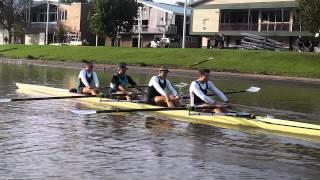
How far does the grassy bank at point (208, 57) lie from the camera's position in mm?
48938

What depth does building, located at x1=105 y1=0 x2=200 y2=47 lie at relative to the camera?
295 ft

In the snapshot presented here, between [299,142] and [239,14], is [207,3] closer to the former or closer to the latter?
[239,14]

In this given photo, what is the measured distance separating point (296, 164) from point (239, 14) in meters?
66.4

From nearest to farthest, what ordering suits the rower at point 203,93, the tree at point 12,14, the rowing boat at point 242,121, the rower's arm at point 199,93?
the rowing boat at point 242,121 < the rower at point 203,93 < the rower's arm at point 199,93 < the tree at point 12,14

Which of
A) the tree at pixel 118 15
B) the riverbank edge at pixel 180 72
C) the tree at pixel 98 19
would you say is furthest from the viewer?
the tree at pixel 118 15

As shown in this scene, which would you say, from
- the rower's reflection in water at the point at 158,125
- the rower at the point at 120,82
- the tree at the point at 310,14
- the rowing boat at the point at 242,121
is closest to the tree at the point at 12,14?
the tree at the point at 310,14

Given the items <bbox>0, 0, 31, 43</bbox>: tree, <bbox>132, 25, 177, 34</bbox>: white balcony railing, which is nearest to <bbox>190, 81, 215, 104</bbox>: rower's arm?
<bbox>132, 25, 177, 34</bbox>: white balcony railing

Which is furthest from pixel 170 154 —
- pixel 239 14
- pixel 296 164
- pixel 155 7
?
pixel 155 7

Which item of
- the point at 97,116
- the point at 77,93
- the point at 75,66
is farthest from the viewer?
the point at 75,66

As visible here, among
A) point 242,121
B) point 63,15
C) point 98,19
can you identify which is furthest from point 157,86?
point 63,15

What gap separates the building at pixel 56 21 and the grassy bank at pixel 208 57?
2777 cm

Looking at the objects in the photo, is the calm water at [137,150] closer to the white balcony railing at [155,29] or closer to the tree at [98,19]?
the tree at [98,19]

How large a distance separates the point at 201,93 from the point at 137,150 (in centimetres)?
533

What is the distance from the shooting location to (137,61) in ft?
194
